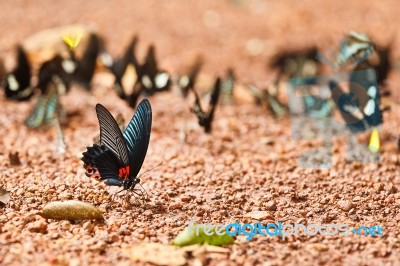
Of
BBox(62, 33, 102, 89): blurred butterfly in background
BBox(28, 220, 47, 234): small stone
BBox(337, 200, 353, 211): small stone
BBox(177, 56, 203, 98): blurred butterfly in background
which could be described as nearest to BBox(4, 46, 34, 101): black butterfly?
BBox(62, 33, 102, 89): blurred butterfly in background

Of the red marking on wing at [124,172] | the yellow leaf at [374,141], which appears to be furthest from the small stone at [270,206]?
the yellow leaf at [374,141]

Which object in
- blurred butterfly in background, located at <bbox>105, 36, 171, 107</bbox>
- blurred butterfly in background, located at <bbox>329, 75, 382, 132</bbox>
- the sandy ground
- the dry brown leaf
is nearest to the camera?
the sandy ground

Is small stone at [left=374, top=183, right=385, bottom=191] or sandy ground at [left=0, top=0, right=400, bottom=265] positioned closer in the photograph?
sandy ground at [left=0, top=0, right=400, bottom=265]

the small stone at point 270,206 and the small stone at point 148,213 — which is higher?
the small stone at point 148,213

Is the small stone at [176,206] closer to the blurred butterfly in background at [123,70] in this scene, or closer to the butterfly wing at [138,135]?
the butterfly wing at [138,135]

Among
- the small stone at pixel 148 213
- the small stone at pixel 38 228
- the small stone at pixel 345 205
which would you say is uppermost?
the small stone at pixel 38 228

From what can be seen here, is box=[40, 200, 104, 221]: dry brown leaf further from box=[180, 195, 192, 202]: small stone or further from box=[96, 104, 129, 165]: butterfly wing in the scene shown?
box=[180, 195, 192, 202]: small stone

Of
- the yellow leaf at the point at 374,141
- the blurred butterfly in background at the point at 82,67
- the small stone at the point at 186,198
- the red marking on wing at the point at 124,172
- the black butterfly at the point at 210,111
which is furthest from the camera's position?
the blurred butterfly in background at the point at 82,67
